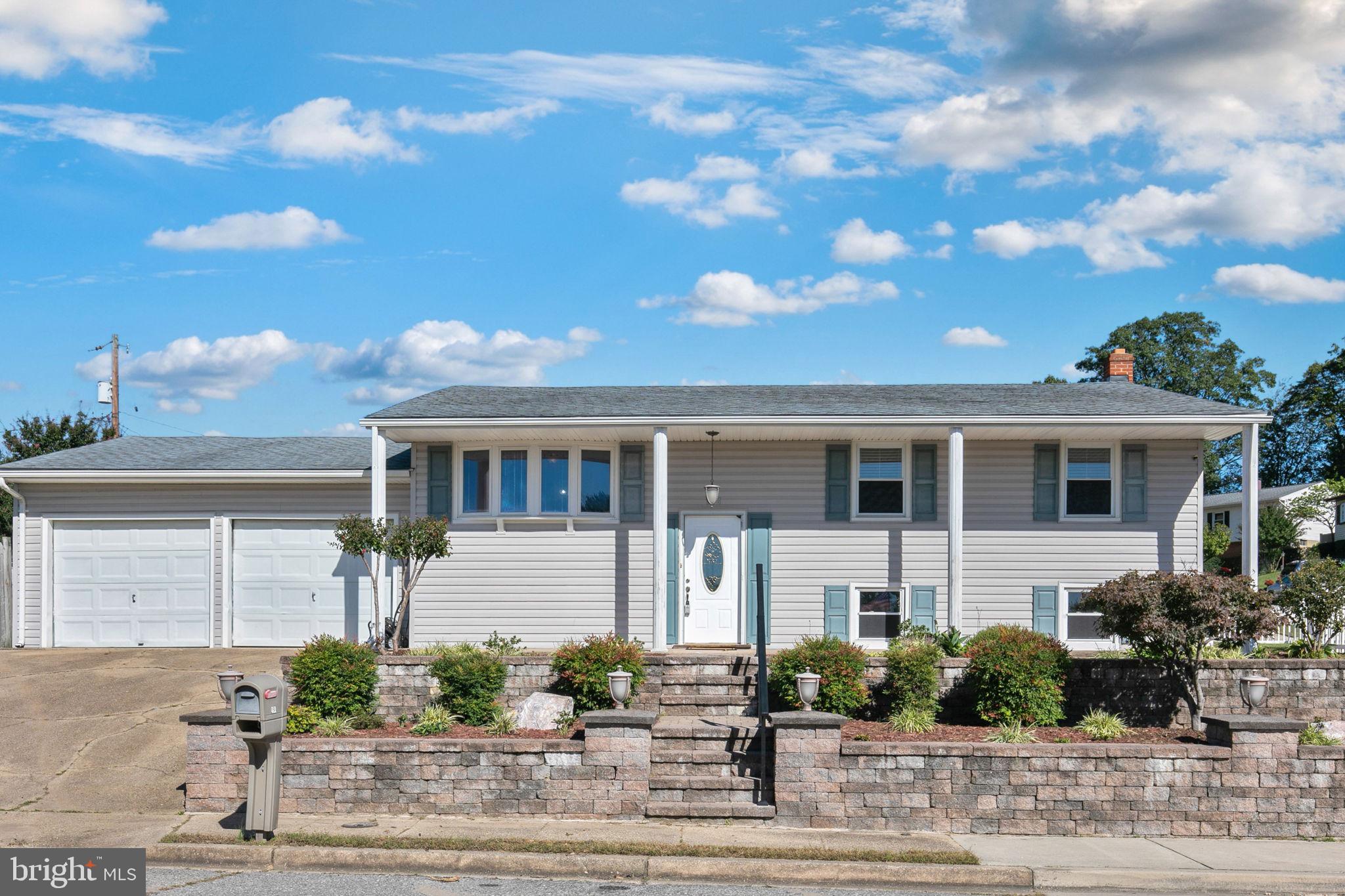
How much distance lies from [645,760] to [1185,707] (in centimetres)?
634

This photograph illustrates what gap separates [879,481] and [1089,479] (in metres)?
3.01

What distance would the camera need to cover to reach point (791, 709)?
12.0 meters

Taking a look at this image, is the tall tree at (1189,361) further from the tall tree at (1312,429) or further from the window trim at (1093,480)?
the window trim at (1093,480)

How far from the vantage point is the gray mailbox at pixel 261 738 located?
9047 mm

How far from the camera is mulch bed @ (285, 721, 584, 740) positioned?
35.6 feet

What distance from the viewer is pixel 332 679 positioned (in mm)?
11938

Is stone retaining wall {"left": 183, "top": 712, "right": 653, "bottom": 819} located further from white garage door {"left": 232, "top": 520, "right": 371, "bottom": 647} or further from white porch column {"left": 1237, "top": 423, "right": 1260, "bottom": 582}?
white porch column {"left": 1237, "top": 423, "right": 1260, "bottom": 582}

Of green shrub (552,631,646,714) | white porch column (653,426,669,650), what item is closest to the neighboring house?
white porch column (653,426,669,650)

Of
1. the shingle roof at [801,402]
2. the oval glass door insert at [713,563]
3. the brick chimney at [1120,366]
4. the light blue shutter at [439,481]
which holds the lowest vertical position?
the oval glass door insert at [713,563]

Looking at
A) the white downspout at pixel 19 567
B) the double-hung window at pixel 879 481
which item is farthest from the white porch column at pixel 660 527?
the white downspout at pixel 19 567

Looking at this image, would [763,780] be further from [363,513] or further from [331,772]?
[363,513]

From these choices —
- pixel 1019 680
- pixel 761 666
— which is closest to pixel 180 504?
pixel 761 666

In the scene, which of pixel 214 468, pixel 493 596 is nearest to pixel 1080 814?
pixel 493 596

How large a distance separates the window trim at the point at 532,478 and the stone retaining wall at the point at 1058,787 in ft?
22.0
